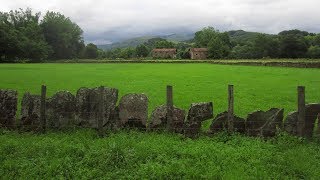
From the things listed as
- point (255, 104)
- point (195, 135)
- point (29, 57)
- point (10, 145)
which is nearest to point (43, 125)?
point (10, 145)

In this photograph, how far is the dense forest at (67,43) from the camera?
115250 millimetres

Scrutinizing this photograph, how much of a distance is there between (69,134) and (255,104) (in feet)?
41.6

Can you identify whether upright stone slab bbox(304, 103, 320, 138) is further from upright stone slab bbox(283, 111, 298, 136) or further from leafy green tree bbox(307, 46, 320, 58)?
leafy green tree bbox(307, 46, 320, 58)

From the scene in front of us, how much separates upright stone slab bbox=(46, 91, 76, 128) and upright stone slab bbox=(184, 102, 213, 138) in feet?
13.5

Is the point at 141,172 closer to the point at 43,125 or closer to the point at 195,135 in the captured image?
the point at 195,135

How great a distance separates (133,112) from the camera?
13359 millimetres

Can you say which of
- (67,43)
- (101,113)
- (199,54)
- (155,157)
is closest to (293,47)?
(199,54)

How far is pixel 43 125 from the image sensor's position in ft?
43.2

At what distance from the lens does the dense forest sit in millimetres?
115250

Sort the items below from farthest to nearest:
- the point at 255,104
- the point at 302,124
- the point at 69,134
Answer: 1. the point at 255,104
2. the point at 69,134
3. the point at 302,124

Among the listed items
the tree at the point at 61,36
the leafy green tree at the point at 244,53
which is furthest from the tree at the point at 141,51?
the leafy green tree at the point at 244,53

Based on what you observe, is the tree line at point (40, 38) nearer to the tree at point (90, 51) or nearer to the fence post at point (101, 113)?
the tree at point (90, 51)

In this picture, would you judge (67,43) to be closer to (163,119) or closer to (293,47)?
(293,47)

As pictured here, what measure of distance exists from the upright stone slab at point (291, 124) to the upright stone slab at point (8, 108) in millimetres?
9520
